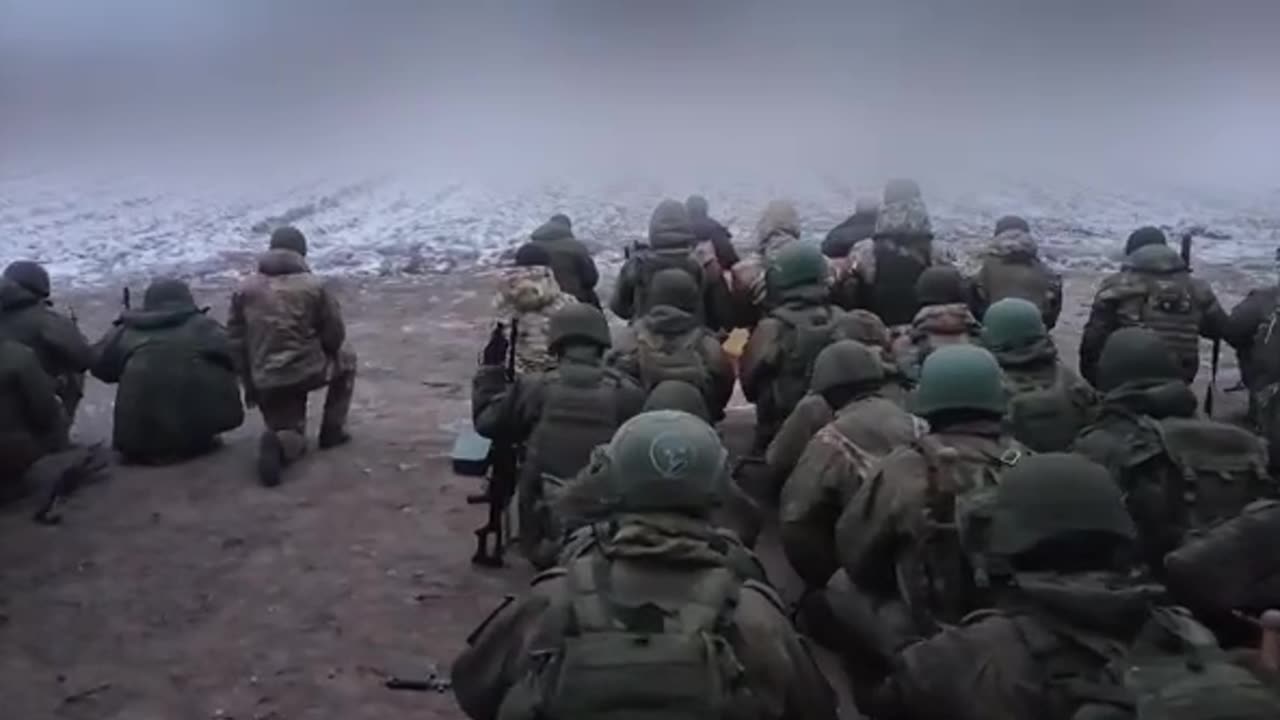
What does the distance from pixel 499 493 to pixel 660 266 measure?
1708mm

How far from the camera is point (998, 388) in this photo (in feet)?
13.0

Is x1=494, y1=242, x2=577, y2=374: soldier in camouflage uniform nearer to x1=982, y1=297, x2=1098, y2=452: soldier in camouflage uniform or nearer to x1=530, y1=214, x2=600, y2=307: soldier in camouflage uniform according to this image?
x1=530, y1=214, x2=600, y2=307: soldier in camouflage uniform

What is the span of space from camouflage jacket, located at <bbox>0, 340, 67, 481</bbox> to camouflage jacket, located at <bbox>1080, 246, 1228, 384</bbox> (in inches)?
185

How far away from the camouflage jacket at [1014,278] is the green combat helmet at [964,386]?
3522 millimetres

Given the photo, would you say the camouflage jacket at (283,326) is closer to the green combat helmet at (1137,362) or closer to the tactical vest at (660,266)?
the tactical vest at (660,266)

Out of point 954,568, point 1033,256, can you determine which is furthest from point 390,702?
point 1033,256

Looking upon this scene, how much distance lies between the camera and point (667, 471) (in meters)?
3.11

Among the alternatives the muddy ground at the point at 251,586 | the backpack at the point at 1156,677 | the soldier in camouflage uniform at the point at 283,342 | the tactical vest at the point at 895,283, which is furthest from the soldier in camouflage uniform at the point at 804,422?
the soldier in camouflage uniform at the point at 283,342

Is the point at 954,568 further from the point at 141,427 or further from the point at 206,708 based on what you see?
the point at 141,427

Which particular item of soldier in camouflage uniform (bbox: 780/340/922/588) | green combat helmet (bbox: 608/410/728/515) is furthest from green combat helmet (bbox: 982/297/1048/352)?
green combat helmet (bbox: 608/410/728/515)

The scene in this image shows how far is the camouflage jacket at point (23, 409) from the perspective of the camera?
22.3 feet

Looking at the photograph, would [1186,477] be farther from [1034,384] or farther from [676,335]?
[676,335]

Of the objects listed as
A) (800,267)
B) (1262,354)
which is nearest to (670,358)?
(800,267)

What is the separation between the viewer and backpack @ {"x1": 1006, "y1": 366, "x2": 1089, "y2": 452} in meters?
5.11
